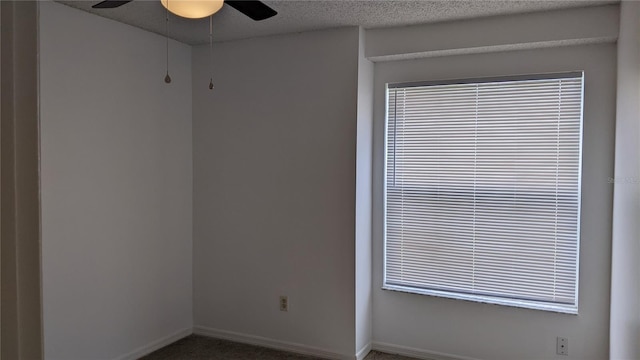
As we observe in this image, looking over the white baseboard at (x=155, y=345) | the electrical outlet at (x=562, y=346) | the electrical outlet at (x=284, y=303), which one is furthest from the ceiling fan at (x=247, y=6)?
the electrical outlet at (x=562, y=346)

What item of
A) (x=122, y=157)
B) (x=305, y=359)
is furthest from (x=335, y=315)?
(x=122, y=157)

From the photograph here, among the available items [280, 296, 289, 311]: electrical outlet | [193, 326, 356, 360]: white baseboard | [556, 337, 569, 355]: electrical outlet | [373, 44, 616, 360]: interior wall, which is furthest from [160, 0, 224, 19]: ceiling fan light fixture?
[556, 337, 569, 355]: electrical outlet

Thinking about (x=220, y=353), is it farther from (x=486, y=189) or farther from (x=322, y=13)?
(x=322, y=13)

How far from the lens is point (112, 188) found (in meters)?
3.22

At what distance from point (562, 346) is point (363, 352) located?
1.32 m

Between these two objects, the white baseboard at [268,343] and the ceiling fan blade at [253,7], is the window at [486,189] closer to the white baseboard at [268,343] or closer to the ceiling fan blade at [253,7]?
the white baseboard at [268,343]

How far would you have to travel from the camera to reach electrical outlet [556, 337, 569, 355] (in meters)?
3.05

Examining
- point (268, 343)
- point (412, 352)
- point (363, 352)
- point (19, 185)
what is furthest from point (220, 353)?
point (19, 185)

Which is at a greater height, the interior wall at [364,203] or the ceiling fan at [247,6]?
the ceiling fan at [247,6]

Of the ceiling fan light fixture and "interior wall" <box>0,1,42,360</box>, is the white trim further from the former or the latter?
"interior wall" <box>0,1,42,360</box>

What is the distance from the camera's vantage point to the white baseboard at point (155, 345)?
338 centimetres

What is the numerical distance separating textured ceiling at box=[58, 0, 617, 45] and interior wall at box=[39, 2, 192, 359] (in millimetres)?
229

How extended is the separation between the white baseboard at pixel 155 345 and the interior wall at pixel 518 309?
1551 mm

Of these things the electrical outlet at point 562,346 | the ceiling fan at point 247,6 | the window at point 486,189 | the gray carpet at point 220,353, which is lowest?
the gray carpet at point 220,353
